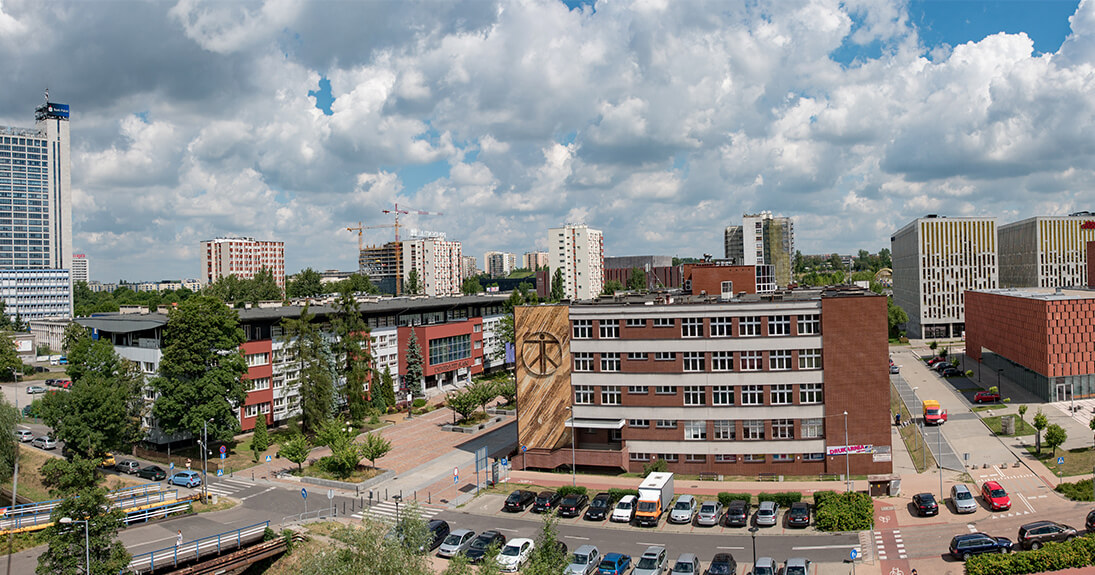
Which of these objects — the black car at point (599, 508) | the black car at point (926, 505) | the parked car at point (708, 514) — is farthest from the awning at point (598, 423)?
the black car at point (926, 505)

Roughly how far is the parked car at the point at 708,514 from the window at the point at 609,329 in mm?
16168

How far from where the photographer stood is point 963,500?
46.2 meters

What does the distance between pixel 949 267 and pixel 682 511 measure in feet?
401

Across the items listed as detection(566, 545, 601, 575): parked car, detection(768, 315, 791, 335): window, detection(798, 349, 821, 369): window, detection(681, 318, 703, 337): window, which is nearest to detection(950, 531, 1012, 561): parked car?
detection(798, 349, 821, 369): window

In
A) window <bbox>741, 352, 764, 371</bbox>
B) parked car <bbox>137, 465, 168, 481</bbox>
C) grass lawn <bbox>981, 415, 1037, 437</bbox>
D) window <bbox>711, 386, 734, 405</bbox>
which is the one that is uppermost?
window <bbox>741, 352, 764, 371</bbox>

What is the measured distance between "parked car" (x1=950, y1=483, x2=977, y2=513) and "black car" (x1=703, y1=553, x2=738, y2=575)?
18.2 meters

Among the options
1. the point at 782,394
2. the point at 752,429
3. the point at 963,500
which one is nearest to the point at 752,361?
the point at 782,394

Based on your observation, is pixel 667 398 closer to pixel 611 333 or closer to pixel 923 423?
pixel 611 333

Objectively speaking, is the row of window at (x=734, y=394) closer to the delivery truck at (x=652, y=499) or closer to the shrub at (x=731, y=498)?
the shrub at (x=731, y=498)

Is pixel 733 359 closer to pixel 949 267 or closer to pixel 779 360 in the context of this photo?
pixel 779 360

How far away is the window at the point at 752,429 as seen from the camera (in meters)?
55.5

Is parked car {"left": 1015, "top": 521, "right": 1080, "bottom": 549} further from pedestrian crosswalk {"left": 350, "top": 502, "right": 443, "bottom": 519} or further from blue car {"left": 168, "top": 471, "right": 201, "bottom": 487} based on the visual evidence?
blue car {"left": 168, "top": 471, "right": 201, "bottom": 487}

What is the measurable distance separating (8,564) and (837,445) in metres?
57.5

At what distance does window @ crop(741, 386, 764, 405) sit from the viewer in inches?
2189
